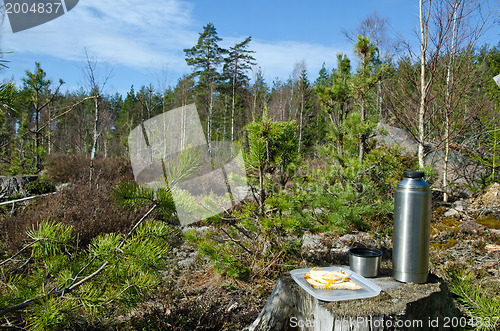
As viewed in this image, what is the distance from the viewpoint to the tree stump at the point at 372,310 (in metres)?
1.56

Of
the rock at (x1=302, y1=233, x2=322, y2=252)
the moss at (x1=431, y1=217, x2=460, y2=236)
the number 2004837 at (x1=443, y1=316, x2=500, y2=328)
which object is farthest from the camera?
the moss at (x1=431, y1=217, x2=460, y2=236)

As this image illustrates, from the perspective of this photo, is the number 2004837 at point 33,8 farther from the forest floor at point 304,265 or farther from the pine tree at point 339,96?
the pine tree at point 339,96

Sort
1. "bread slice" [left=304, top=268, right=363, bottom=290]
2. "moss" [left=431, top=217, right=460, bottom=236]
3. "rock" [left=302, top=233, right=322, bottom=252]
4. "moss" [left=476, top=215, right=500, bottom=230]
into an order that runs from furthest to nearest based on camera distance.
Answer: "moss" [left=476, top=215, right=500, bottom=230]
"moss" [left=431, top=217, right=460, bottom=236]
"rock" [left=302, top=233, right=322, bottom=252]
"bread slice" [left=304, top=268, right=363, bottom=290]

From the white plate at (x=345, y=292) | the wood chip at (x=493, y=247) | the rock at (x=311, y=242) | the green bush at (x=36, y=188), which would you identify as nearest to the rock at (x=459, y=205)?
the wood chip at (x=493, y=247)

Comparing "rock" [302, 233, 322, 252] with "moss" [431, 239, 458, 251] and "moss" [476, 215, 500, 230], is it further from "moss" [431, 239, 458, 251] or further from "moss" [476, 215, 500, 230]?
"moss" [476, 215, 500, 230]

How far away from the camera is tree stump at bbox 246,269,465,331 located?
156cm

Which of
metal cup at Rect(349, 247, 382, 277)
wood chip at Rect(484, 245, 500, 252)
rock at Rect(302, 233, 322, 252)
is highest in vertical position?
metal cup at Rect(349, 247, 382, 277)

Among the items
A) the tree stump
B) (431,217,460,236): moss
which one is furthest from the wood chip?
the tree stump

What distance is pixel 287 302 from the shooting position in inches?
76.4

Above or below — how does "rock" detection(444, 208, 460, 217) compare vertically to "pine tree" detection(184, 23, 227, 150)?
below

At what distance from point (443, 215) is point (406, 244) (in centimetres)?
477

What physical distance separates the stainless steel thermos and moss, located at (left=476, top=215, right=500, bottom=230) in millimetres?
4290

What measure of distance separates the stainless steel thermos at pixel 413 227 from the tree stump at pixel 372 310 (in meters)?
0.13

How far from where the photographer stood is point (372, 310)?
1.60 m
